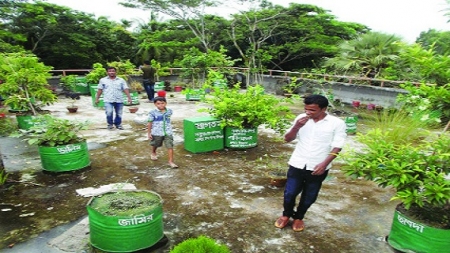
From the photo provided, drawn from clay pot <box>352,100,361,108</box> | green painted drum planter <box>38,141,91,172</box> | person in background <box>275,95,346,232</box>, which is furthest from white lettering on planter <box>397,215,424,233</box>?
clay pot <box>352,100,361,108</box>

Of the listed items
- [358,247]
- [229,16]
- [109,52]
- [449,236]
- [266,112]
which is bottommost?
[358,247]

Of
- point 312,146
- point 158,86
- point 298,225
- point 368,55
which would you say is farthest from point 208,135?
point 368,55

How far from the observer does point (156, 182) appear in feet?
15.4

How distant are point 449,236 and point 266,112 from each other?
3617 millimetres

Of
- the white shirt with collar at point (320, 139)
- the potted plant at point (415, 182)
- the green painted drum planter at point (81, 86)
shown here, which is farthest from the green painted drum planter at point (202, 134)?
the green painted drum planter at point (81, 86)

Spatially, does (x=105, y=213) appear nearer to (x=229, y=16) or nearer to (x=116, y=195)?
(x=116, y=195)

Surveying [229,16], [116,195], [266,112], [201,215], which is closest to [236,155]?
[266,112]

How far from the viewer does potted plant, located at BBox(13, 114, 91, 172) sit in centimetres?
482

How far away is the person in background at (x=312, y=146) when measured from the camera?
3045 millimetres

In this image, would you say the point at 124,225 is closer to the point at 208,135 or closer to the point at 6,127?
the point at 208,135

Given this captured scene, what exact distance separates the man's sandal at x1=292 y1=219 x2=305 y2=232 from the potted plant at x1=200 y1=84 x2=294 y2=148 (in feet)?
8.92

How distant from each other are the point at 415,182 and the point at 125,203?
264 cm

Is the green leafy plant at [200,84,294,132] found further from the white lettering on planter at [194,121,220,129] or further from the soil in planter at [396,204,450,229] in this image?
the soil in planter at [396,204,450,229]

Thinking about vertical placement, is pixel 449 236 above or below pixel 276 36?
below
